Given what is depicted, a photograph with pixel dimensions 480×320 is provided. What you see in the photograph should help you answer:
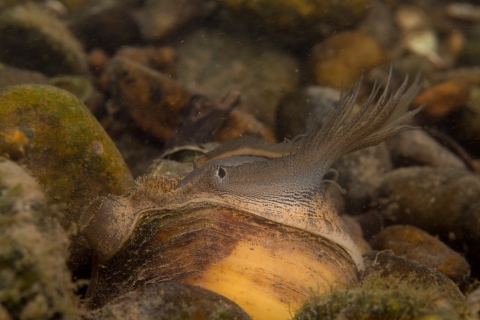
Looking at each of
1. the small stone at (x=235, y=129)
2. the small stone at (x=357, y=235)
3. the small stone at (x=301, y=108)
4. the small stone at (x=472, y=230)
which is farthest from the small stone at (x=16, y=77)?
the small stone at (x=472, y=230)

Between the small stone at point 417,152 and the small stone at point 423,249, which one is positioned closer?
the small stone at point 423,249

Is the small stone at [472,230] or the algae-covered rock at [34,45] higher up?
the algae-covered rock at [34,45]

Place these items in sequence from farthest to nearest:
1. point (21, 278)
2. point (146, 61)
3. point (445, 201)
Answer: point (146, 61) < point (445, 201) < point (21, 278)

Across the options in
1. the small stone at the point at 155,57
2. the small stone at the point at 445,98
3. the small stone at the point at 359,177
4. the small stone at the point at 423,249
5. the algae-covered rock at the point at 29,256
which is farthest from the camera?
the small stone at the point at 155,57

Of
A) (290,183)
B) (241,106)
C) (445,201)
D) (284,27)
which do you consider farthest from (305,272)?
(284,27)

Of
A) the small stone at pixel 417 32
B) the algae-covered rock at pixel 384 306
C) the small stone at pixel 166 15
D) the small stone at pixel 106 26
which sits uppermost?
the small stone at pixel 417 32

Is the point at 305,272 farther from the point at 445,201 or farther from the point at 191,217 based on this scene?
the point at 445,201

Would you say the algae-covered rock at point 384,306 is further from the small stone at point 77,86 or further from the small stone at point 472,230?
the small stone at point 77,86

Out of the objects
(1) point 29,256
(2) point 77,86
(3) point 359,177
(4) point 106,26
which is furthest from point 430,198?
(4) point 106,26

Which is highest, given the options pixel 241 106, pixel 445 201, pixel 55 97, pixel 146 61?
pixel 146 61
